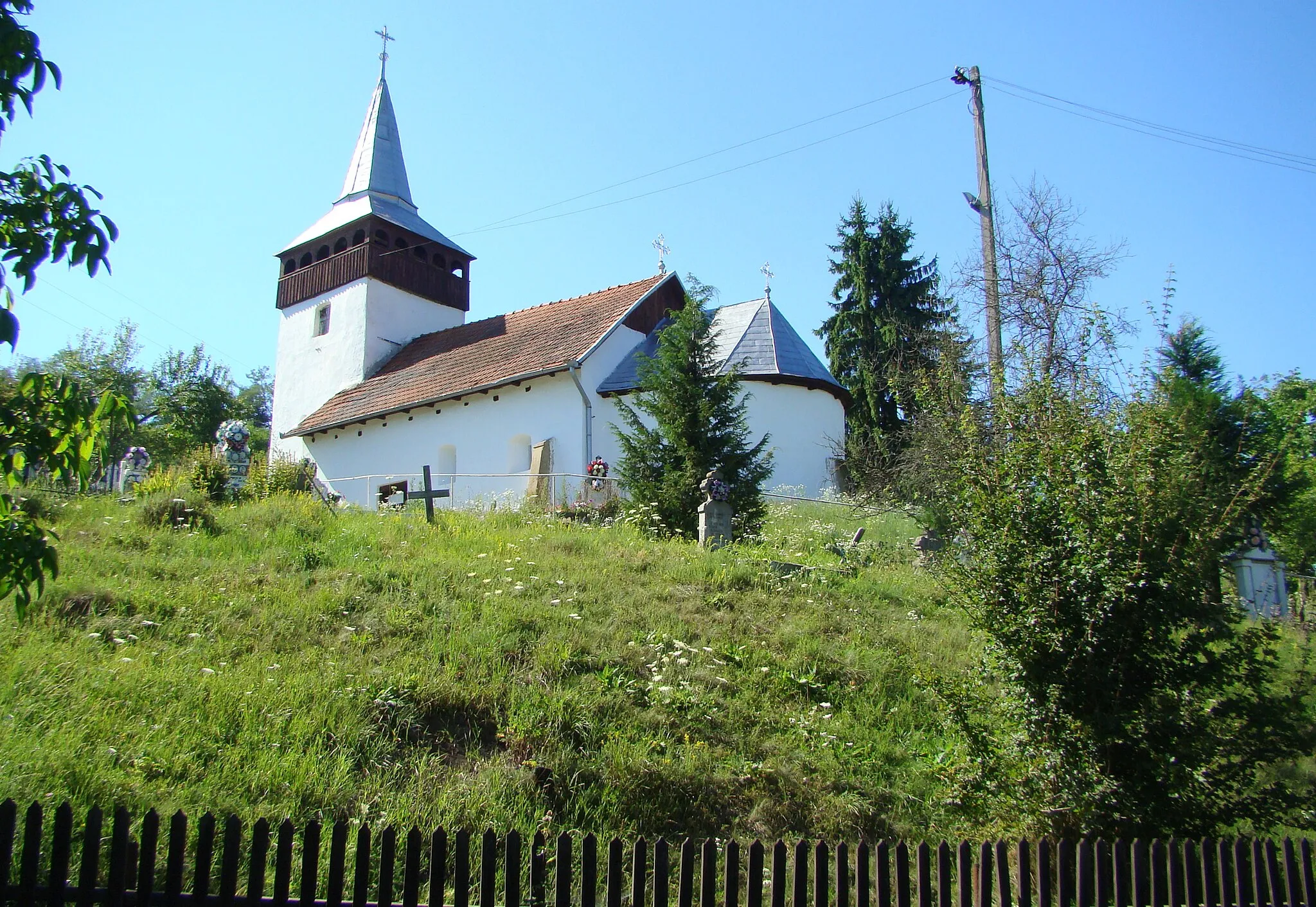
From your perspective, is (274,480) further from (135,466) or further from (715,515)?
(715,515)

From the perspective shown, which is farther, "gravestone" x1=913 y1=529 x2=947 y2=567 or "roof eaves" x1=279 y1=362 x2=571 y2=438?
"roof eaves" x1=279 y1=362 x2=571 y2=438

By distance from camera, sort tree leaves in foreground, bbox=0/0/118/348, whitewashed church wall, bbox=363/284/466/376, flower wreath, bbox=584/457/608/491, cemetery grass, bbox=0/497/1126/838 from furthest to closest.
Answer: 1. whitewashed church wall, bbox=363/284/466/376
2. flower wreath, bbox=584/457/608/491
3. cemetery grass, bbox=0/497/1126/838
4. tree leaves in foreground, bbox=0/0/118/348

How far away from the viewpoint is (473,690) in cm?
635

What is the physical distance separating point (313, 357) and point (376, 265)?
385 cm

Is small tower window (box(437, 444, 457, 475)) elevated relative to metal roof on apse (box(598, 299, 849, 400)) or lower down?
lower down

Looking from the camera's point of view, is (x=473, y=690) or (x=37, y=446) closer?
(x=37, y=446)

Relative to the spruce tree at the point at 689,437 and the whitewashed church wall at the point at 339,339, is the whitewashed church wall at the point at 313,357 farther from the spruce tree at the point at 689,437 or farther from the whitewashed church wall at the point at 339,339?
the spruce tree at the point at 689,437

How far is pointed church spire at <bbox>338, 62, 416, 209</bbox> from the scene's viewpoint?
2817 cm

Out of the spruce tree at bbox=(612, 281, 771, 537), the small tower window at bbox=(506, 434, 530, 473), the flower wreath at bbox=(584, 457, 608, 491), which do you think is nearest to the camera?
the spruce tree at bbox=(612, 281, 771, 537)

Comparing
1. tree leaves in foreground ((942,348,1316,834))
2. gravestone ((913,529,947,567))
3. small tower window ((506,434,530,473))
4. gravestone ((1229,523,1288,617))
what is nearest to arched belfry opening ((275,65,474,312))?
small tower window ((506,434,530,473))

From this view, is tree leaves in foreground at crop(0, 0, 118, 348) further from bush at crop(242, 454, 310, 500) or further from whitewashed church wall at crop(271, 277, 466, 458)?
whitewashed church wall at crop(271, 277, 466, 458)

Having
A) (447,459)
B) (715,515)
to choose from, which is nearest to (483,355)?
(447,459)

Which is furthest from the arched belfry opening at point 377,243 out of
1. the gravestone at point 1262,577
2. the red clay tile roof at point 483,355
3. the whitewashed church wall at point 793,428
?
the gravestone at point 1262,577

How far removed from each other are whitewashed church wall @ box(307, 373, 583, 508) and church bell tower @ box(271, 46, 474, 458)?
9.70ft
